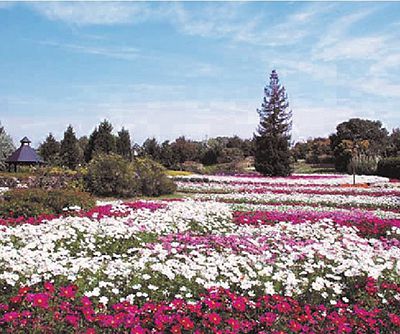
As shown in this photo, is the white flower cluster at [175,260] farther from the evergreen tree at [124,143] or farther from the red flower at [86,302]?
the evergreen tree at [124,143]

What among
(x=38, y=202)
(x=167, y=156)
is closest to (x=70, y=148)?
(x=167, y=156)

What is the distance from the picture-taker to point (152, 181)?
1762 centimetres

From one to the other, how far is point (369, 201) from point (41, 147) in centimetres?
3116

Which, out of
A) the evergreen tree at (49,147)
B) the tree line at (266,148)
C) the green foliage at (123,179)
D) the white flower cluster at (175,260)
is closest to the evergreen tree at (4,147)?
the tree line at (266,148)

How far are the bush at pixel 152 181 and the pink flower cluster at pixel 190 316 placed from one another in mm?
13015

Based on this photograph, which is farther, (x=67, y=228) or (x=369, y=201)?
(x=369, y=201)

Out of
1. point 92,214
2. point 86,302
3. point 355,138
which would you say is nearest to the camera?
point 86,302

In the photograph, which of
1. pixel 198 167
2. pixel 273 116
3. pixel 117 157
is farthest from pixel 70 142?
pixel 117 157

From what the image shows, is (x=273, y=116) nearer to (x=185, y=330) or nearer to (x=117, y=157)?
(x=117, y=157)

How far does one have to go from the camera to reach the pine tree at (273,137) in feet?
98.1

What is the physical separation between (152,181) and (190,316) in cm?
1367

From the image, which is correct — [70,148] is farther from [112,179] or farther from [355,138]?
[355,138]

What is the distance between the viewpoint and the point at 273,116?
107 feet

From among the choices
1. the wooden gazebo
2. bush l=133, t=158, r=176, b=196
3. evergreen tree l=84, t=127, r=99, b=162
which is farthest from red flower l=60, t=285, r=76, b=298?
evergreen tree l=84, t=127, r=99, b=162
